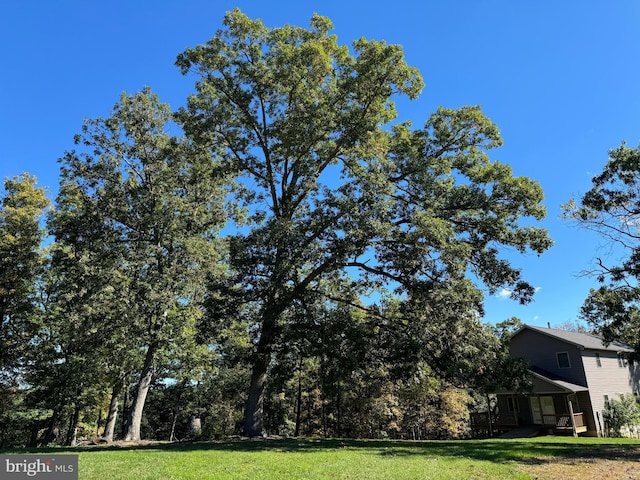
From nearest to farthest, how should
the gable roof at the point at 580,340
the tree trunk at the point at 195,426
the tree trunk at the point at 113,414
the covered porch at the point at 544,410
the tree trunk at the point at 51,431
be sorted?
the tree trunk at the point at 113,414, the tree trunk at the point at 51,431, the covered porch at the point at 544,410, the gable roof at the point at 580,340, the tree trunk at the point at 195,426

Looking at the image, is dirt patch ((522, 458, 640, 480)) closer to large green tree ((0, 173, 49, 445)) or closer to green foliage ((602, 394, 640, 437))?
green foliage ((602, 394, 640, 437))

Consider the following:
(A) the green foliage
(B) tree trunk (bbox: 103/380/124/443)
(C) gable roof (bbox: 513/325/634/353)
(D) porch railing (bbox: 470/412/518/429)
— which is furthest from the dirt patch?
(B) tree trunk (bbox: 103/380/124/443)

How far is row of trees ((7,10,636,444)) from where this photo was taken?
48.2 ft

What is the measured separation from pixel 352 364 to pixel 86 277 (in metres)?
13.6

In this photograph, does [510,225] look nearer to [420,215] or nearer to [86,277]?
[420,215]

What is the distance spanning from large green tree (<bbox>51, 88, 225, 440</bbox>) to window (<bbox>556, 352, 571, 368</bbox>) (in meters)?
23.6

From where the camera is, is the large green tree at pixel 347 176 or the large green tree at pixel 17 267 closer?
the large green tree at pixel 347 176

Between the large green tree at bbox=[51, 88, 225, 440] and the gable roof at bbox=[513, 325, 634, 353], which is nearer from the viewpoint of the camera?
the large green tree at bbox=[51, 88, 225, 440]

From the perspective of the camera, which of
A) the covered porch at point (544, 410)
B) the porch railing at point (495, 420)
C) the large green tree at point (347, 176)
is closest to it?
the large green tree at point (347, 176)

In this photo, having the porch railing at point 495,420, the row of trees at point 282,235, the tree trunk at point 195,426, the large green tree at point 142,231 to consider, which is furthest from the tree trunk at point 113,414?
the porch railing at point 495,420

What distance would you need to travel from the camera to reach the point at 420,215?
13.4 metres

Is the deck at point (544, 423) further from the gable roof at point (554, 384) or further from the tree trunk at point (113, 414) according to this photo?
the tree trunk at point (113, 414)

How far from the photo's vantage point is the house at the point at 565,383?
26.0 meters

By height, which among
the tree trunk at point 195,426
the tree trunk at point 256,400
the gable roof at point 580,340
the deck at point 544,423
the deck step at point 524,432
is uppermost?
the gable roof at point 580,340
